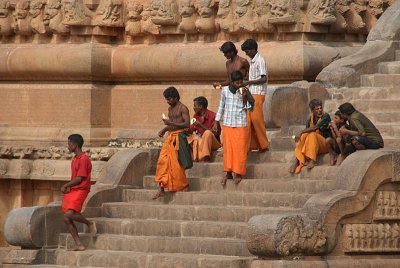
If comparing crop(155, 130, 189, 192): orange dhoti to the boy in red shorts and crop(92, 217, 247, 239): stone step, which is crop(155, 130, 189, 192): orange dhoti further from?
the boy in red shorts

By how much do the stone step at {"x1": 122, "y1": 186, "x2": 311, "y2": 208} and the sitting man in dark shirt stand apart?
0.80 m

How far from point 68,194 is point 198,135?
1858mm

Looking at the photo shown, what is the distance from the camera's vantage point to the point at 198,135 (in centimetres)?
2598

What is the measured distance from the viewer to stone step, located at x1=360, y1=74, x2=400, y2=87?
84.6 ft


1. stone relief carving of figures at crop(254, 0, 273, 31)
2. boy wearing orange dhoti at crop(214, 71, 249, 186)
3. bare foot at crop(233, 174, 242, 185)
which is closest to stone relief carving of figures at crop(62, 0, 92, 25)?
stone relief carving of figures at crop(254, 0, 273, 31)

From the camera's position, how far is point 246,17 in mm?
27750

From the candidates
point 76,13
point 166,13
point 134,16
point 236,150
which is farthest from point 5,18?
point 236,150

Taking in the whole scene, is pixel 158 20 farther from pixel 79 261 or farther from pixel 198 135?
pixel 79 261

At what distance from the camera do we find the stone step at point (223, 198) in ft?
79.1

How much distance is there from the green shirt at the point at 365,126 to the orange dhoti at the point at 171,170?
2.29 metres

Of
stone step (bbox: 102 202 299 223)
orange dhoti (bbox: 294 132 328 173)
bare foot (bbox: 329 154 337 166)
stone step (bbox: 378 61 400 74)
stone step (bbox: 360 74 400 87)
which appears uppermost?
stone step (bbox: 378 61 400 74)

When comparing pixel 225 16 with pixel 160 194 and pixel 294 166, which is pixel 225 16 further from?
pixel 294 166

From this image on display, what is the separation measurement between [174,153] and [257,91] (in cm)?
123

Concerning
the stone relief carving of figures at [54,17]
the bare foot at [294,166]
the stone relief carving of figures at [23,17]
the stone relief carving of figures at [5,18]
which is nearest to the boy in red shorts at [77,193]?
the bare foot at [294,166]
